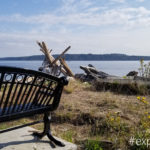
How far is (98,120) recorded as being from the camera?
513 cm

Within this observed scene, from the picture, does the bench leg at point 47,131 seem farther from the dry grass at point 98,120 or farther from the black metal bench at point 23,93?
the dry grass at point 98,120

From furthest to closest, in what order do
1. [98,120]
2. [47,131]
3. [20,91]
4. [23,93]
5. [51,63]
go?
[51,63], [98,120], [47,131], [23,93], [20,91]

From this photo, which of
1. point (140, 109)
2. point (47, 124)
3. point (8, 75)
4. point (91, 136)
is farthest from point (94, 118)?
point (8, 75)

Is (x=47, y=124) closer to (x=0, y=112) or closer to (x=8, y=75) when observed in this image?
(x=0, y=112)

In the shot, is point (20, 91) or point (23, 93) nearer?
point (20, 91)

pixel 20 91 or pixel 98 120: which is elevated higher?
pixel 20 91

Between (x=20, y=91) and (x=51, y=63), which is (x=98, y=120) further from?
(x=51, y=63)

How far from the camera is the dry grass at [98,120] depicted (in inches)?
171

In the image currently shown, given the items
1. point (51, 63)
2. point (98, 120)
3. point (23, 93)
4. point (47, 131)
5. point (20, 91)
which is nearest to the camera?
point (20, 91)

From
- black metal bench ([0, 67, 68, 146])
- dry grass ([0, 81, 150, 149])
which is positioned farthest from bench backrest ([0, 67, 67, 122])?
dry grass ([0, 81, 150, 149])

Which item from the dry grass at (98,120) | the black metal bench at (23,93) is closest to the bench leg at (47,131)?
the black metal bench at (23,93)

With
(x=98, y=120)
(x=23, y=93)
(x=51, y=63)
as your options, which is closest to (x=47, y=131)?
(x=23, y=93)

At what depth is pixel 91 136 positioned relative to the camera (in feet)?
14.6

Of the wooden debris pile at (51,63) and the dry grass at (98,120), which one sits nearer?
the dry grass at (98,120)
